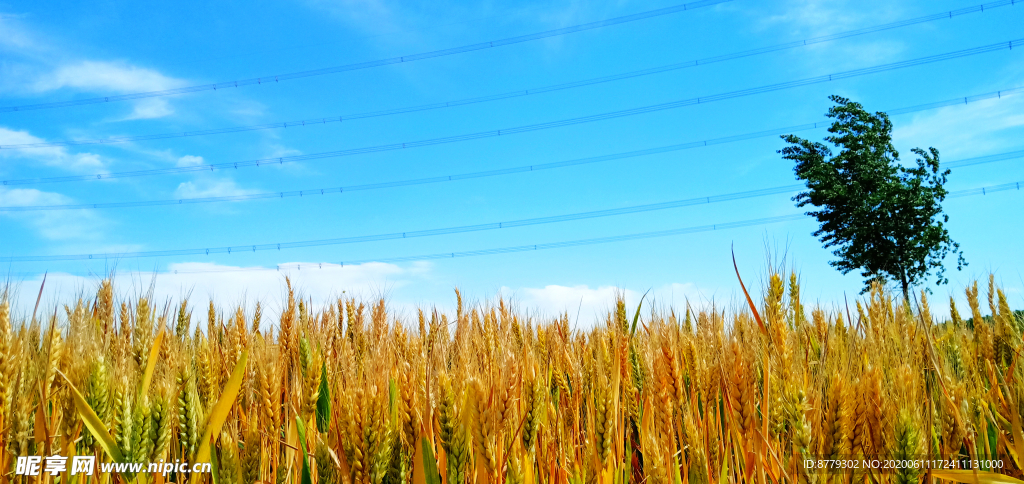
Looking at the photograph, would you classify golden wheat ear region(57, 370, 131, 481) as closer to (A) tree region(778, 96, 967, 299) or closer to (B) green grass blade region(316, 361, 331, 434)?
(B) green grass blade region(316, 361, 331, 434)

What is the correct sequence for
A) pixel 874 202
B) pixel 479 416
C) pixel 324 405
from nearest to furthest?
1. pixel 479 416
2. pixel 324 405
3. pixel 874 202

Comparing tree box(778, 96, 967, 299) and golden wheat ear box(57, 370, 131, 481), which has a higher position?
tree box(778, 96, 967, 299)

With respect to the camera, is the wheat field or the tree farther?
the tree

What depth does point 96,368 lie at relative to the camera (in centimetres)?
171

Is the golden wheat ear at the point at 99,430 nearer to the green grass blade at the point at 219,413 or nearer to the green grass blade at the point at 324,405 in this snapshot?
the green grass blade at the point at 219,413

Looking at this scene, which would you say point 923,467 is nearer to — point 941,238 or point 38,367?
point 38,367

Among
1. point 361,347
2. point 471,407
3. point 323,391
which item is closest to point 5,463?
point 323,391

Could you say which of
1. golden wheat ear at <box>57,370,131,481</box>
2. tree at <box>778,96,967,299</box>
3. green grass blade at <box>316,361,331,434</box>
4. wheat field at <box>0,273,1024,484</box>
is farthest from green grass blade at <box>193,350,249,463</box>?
tree at <box>778,96,967,299</box>

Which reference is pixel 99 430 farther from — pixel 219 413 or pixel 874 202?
pixel 874 202

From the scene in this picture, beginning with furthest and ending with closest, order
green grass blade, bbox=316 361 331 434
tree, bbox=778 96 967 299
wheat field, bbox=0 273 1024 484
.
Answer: tree, bbox=778 96 967 299
green grass blade, bbox=316 361 331 434
wheat field, bbox=0 273 1024 484

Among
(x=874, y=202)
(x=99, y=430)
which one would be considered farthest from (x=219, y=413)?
(x=874, y=202)

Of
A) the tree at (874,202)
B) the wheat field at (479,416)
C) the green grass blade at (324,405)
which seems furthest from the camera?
the tree at (874,202)

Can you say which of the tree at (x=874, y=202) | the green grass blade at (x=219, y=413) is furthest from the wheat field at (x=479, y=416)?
the tree at (x=874, y=202)

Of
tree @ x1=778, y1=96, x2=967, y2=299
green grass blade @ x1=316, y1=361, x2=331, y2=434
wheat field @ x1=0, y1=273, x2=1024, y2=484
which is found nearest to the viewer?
wheat field @ x1=0, y1=273, x2=1024, y2=484
